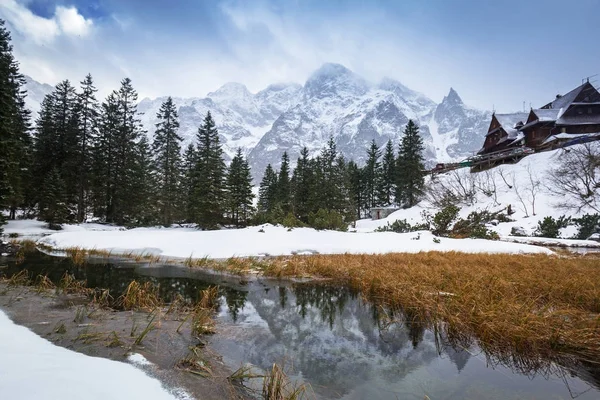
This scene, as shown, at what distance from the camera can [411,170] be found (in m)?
41.8

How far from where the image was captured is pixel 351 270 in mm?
9500

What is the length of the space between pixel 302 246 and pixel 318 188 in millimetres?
25036

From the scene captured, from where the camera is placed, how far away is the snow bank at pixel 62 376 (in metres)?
2.16

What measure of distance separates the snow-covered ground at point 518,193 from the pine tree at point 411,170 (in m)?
3.24

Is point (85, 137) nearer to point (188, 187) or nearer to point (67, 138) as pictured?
point (67, 138)

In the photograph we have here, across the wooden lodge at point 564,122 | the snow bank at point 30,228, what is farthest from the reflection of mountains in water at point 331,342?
the wooden lodge at point 564,122

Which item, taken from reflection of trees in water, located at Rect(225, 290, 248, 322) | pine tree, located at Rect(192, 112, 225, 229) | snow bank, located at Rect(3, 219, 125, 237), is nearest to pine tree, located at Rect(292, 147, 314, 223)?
pine tree, located at Rect(192, 112, 225, 229)

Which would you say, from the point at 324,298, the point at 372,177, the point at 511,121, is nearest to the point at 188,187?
the point at 324,298

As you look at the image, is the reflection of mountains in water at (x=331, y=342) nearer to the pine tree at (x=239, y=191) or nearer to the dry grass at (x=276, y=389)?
the dry grass at (x=276, y=389)

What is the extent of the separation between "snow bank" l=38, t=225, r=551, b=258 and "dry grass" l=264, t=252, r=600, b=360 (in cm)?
388

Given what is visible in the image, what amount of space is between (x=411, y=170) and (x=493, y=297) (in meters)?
38.8

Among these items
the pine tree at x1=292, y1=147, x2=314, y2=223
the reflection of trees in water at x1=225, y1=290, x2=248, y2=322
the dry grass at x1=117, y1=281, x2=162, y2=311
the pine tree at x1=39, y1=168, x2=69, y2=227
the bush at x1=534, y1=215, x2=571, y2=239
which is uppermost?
the pine tree at x1=292, y1=147, x2=314, y2=223

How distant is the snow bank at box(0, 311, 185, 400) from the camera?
216cm

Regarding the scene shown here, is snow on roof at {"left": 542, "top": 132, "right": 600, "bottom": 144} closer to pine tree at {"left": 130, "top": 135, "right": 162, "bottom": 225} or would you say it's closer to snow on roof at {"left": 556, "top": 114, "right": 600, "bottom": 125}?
snow on roof at {"left": 556, "top": 114, "right": 600, "bottom": 125}
